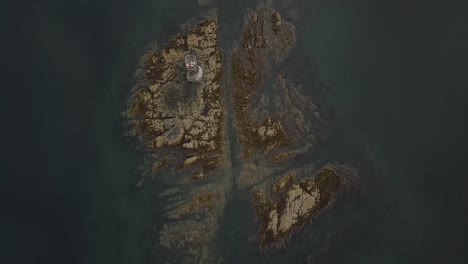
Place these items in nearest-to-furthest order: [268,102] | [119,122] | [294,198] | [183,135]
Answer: [294,198], [183,135], [119,122], [268,102]

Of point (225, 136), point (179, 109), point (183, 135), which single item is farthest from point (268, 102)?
point (183, 135)

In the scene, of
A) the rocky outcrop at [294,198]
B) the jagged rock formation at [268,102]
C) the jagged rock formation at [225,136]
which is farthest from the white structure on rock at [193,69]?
the rocky outcrop at [294,198]

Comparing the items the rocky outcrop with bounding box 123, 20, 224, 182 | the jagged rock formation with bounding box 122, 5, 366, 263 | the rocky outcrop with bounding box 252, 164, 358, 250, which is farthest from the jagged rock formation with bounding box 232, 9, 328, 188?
the rocky outcrop with bounding box 123, 20, 224, 182

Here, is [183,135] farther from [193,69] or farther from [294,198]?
[294,198]

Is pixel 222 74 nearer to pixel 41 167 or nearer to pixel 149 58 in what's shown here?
pixel 149 58

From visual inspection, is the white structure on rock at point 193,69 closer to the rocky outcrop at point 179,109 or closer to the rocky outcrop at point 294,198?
the rocky outcrop at point 179,109

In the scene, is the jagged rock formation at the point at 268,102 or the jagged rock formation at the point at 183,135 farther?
the jagged rock formation at the point at 268,102

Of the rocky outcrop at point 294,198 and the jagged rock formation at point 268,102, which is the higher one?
the jagged rock formation at point 268,102

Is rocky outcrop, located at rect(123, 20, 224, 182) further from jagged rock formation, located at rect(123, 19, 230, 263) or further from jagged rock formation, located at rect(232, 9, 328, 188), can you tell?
jagged rock formation, located at rect(232, 9, 328, 188)
